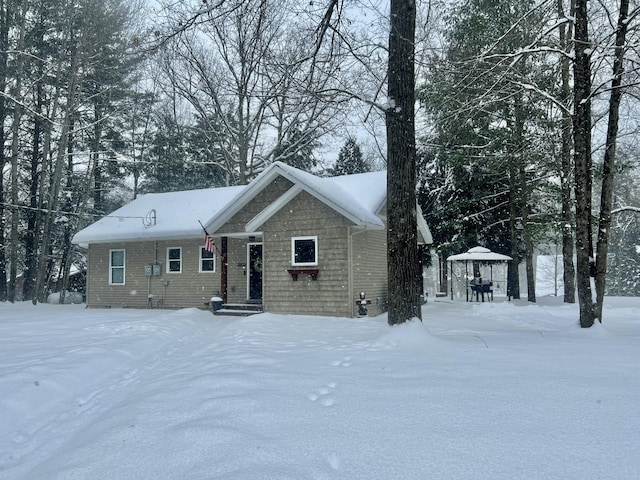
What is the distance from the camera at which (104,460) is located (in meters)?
3.21

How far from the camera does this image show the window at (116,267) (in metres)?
18.4

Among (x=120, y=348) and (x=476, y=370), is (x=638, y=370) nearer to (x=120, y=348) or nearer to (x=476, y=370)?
(x=476, y=370)

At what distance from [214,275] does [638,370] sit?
13.8m

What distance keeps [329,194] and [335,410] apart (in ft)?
30.0

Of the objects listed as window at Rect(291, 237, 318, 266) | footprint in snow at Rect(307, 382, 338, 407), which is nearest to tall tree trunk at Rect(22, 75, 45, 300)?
window at Rect(291, 237, 318, 266)

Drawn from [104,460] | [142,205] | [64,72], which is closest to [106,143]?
[64,72]

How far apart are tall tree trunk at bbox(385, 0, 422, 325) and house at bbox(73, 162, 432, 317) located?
4.84m

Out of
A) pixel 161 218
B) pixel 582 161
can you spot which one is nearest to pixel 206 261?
pixel 161 218

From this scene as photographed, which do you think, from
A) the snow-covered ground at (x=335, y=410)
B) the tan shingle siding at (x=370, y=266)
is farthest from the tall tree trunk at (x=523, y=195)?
the snow-covered ground at (x=335, y=410)

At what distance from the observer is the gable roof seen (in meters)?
12.5

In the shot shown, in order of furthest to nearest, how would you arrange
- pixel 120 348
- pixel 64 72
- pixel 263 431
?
pixel 64 72
pixel 120 348
pixel 263 431

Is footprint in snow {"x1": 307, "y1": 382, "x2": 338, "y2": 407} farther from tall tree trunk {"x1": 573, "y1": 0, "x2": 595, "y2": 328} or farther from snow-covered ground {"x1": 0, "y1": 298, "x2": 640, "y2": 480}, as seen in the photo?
tall tree trunk {"x1": 573, "y1": 0, "x2": 595, "y2": 328}

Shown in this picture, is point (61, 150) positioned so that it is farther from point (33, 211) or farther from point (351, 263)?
point (351, 263)

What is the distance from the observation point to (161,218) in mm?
17922
